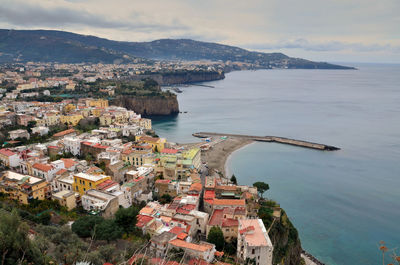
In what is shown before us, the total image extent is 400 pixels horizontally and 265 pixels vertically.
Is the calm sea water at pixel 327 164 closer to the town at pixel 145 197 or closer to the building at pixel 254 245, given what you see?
the town at pixel 145 197

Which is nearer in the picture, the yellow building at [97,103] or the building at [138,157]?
the building at [138,157]

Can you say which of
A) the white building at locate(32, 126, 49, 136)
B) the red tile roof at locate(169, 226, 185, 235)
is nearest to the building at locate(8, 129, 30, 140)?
the white building at locate(32, 126, 49, 136)

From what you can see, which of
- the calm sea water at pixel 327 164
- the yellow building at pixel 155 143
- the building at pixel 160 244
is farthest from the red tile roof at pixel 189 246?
the yellow building at pixel 155 143

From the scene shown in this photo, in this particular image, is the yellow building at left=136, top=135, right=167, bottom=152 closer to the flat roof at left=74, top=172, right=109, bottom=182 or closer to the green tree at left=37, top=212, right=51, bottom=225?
the flat roof at left=74, top=172, right=109, bottom=182

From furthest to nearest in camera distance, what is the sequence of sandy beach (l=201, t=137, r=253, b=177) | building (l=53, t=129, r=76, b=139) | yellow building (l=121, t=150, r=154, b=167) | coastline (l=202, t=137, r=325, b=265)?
sandy beach (l=201, t=137, r=253, b=177)
coastline (l=202, t=137, r=325, b=265)
building (l=53, t=129, r=76, b=139)
yellow building (l=121, t=150, r=154, b=167)

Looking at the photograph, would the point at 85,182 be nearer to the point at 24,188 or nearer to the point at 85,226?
the point at 24,188

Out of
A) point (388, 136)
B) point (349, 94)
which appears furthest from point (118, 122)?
point (349, 94)
